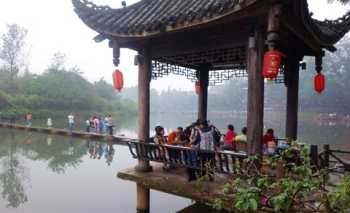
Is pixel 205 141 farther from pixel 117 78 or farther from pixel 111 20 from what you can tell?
pixel 111 20

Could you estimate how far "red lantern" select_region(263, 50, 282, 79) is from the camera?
12.9ft

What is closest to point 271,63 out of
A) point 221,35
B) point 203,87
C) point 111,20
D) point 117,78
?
point 221,35

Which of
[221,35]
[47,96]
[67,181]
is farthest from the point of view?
[47,96]

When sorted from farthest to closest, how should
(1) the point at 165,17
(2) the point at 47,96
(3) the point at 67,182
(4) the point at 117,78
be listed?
(2) the point at 47,96, (3) the point at 67,182, (4) the point at 117,78, (1) the point at 165,17

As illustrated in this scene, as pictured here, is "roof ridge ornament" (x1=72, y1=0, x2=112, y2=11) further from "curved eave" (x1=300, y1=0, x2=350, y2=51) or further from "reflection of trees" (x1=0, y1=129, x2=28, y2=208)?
"reflection of trees" (x1=0, y1=129, x2=28, y2=208)

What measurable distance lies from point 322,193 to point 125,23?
4.61m

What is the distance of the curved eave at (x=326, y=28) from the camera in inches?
170

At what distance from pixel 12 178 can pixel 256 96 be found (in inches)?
339

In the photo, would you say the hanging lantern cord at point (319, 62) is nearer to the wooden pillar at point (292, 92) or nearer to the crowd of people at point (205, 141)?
the wooden pillar at point (292, 92)

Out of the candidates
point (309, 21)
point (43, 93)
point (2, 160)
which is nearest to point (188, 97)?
point (43, 93)

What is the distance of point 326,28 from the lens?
233 inches

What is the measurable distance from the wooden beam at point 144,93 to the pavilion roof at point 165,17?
2.15 feet

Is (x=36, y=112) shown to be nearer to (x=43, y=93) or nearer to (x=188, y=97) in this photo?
(x=43, y=93)

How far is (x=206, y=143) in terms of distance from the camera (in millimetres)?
5191
